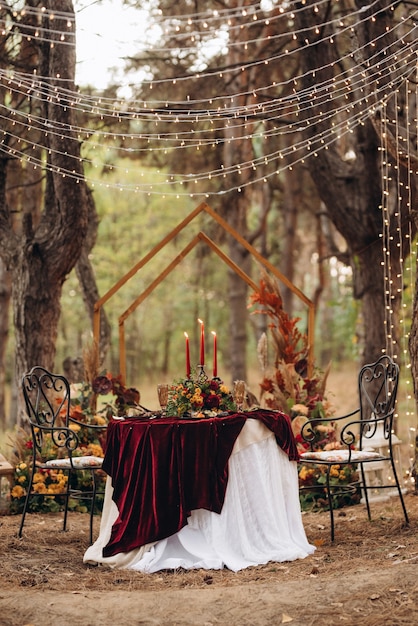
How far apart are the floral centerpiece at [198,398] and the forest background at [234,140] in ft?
5.85

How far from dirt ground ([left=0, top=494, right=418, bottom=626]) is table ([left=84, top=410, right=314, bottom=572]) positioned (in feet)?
0.46

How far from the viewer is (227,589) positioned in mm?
4465

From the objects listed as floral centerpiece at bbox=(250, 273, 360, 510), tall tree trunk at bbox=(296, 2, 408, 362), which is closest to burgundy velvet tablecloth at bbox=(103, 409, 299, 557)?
floral centerpiece at bbox=(250, 273, 360, 510)

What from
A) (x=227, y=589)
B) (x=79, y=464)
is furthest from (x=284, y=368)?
(x=227, y=589)

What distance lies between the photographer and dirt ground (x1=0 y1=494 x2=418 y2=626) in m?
4.03

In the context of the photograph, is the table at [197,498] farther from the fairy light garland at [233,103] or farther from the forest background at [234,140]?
the fairy light garland at [233,103]

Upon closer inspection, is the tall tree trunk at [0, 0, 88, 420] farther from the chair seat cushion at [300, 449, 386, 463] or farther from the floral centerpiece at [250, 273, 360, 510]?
the chair seat cushion at [300, 449, 386, 463]

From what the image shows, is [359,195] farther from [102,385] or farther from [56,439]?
[56,439]

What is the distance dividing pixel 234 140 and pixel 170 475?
589 cm

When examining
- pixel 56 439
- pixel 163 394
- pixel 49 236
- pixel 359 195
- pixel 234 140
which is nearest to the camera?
pixel 163 394

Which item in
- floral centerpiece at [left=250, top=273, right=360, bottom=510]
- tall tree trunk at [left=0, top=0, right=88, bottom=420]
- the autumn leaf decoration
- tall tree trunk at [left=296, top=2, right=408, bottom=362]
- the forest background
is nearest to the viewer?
floral centerpiece at [left=250, top=273, right=360, bottom=510]

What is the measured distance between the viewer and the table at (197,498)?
5.25m

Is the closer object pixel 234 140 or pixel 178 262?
pixel 178 262

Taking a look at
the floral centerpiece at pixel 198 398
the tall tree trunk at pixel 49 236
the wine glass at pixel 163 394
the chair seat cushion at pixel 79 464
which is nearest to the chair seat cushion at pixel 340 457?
the floral centerpiece at pixel 198 398
